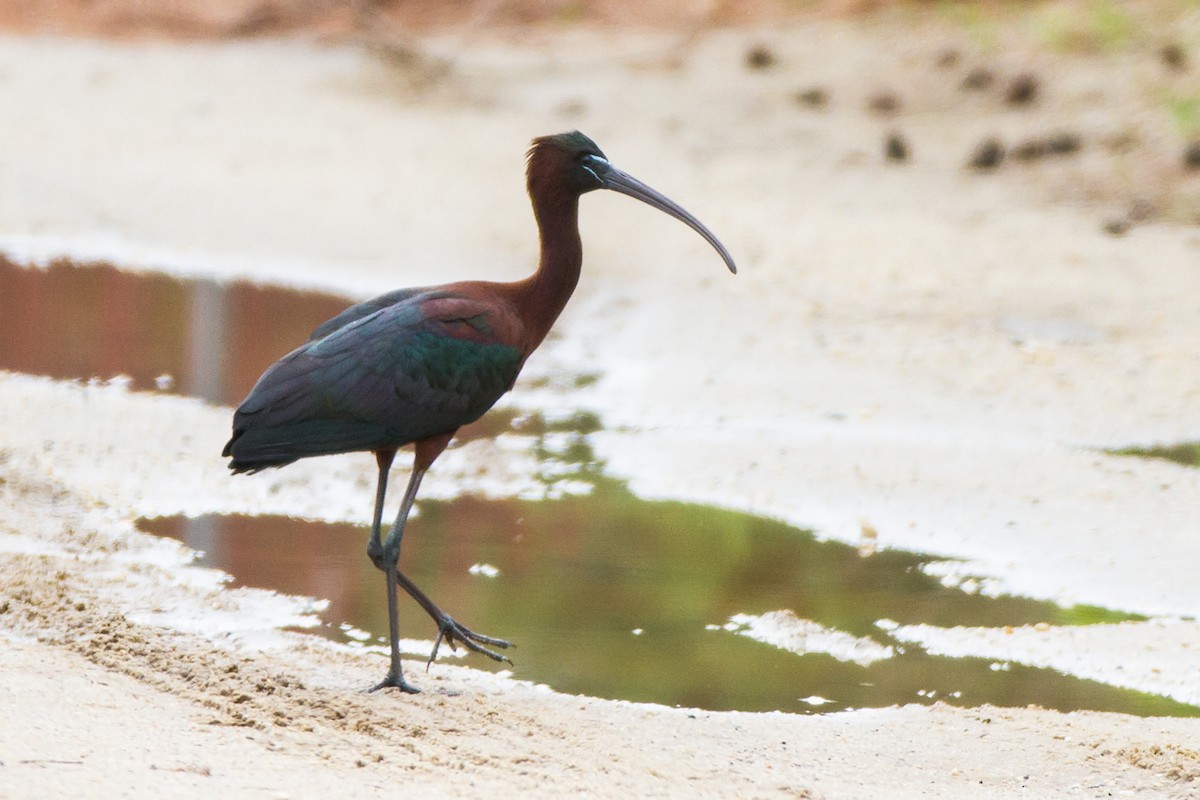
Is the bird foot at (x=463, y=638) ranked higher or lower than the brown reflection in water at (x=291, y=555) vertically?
lower

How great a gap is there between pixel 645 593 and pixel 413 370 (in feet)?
5.68

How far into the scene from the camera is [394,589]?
17.4 ft

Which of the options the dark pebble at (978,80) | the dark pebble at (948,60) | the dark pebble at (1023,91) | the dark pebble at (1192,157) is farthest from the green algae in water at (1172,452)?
the dark pebble at (948,60)

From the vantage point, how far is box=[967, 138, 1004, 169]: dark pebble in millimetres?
14031

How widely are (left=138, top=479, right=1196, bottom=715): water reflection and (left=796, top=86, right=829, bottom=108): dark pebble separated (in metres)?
9.02

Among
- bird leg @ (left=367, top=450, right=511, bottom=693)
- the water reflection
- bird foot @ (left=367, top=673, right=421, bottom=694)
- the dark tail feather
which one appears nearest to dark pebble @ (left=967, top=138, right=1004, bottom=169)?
the water reflection

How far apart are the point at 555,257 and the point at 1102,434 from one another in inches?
160

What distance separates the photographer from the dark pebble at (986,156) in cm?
1403

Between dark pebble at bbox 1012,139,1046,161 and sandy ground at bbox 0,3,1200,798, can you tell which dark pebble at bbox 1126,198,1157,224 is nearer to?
sandy ground at bbox 0,3,1200,798

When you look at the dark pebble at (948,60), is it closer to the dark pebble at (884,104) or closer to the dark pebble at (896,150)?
the dark pebble at (884,104)

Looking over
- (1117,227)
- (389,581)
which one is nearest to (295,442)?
(389,581)

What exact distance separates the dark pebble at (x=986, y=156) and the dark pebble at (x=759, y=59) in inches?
145

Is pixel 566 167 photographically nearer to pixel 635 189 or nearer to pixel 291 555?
pixel 635 189


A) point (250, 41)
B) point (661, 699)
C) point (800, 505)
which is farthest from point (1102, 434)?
point (250, 41)
